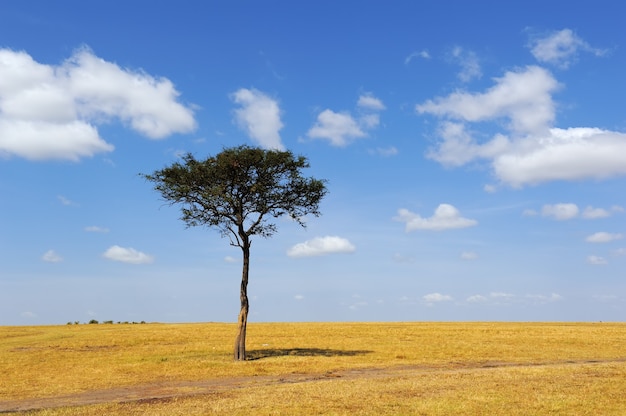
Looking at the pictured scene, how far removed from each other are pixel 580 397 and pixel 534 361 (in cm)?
1864

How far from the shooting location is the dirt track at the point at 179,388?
81.3 ft

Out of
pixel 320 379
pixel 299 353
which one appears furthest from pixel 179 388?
pixel 299 353

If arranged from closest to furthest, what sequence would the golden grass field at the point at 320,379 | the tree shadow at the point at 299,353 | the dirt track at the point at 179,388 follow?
the golden grass field at the point at 320,379
the dirt track at the point at 179,388
the tree shadow at the point at 299,353

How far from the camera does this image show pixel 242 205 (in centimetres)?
4469

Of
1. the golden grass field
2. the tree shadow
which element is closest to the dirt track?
the golden grass field

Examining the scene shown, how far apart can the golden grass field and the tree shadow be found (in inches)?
3.4

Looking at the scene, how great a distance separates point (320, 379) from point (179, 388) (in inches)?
292

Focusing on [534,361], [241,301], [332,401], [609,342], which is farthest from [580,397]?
[609,342]

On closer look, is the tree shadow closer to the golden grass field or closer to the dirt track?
the golden grass field

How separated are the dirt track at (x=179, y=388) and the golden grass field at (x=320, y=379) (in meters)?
0.06

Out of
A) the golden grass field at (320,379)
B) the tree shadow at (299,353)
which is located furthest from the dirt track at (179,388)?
the tree shadow at (299,353)

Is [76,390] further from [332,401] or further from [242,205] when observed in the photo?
[242,205]

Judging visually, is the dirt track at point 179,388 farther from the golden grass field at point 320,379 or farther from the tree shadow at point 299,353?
the tree shadow at point 299,353

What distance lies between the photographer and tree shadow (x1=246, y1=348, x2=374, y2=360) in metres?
44.0
